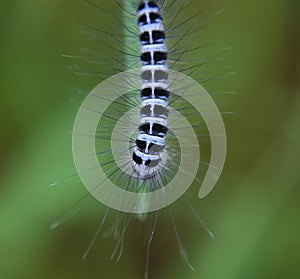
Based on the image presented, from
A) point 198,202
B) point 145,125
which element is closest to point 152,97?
point 145,125

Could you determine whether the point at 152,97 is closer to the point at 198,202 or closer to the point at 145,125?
the point at 145,125

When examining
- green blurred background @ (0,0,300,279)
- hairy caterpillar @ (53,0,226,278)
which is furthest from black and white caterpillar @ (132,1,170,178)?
green blurred background @ (0,0,300,279)

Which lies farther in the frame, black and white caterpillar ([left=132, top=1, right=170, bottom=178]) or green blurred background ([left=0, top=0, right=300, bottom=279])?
green blurred background ([left=0, top=0, right=300, bottom=279])

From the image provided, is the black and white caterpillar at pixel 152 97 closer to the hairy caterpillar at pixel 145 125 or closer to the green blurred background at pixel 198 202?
the hairy caterpillar at pixel 145 125

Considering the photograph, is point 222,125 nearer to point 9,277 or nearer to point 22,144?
point 22,144

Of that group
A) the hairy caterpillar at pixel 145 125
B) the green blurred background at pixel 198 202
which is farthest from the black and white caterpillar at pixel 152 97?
the green blurred background at pixel 198 202

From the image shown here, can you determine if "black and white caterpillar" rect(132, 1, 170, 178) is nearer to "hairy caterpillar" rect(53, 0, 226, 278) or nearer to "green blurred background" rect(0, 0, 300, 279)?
"hairy caterpillar" rect(53, 0, 226, 278)

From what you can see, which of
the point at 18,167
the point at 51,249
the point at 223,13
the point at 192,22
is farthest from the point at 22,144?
the point at 223,13
